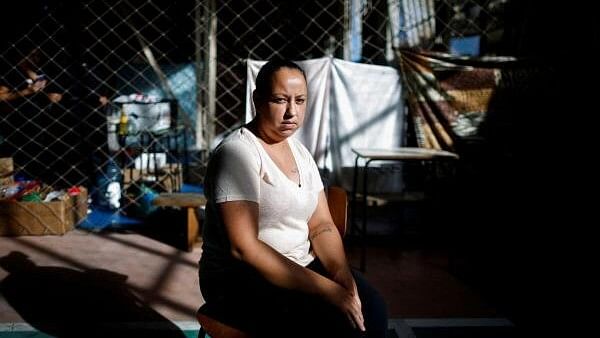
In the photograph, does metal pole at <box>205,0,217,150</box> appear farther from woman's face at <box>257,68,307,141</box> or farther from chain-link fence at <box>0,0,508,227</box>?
woman's face at <box>257,68,307,141</box>

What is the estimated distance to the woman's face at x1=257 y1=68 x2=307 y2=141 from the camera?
157 centimetres

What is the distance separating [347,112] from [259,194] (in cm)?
281

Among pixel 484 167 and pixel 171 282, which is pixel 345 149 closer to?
pixel 484 167

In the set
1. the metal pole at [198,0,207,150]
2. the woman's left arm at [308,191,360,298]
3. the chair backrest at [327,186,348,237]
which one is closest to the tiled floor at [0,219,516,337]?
the chair backrest at [327,186,348,237]

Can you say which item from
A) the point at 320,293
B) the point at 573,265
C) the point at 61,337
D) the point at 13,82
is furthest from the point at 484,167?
the point at 13,82

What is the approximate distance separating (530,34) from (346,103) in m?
2.14

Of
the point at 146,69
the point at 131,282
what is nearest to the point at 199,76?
the point at 146,69

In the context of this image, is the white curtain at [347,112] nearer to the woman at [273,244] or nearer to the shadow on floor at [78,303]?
the shadow on floor at [78,303]

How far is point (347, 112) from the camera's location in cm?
418

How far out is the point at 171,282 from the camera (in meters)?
3.20

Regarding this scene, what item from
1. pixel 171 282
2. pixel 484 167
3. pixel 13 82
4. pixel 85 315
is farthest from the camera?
pixel 13 82

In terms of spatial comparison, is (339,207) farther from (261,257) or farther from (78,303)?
(78,303)

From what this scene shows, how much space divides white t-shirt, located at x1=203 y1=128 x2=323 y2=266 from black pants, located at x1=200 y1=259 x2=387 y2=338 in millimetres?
111

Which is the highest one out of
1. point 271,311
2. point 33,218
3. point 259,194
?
point 259,194
